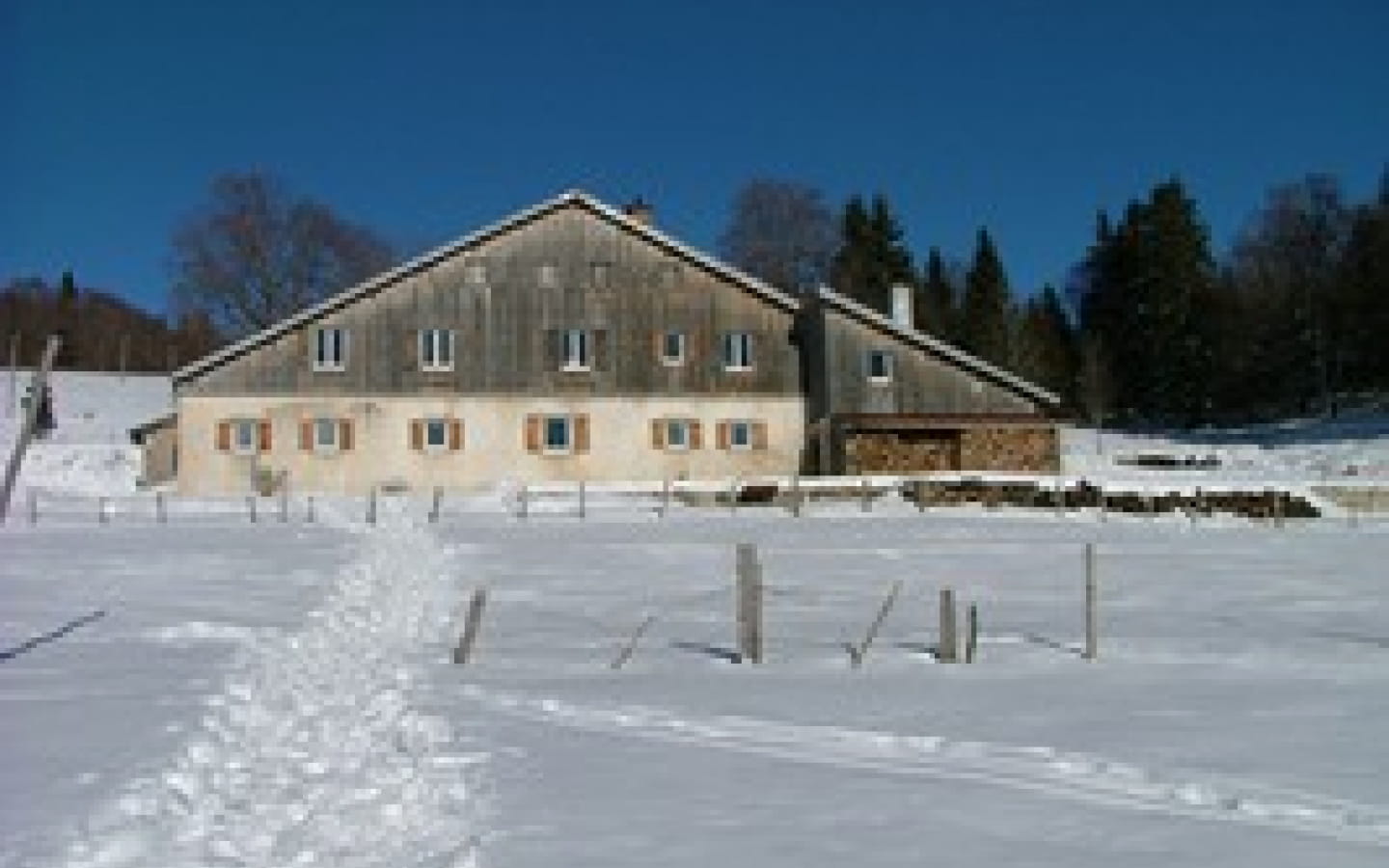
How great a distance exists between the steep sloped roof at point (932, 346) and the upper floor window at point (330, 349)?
13530 mm

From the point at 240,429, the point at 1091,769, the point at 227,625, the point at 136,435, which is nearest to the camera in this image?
the point at 1091,769

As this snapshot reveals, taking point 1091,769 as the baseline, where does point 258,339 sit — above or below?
above

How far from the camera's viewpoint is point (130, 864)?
8555mm

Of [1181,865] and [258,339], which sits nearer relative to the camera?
[1181,865]

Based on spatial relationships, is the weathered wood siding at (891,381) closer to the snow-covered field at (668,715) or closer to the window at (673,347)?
the window at (673,347)

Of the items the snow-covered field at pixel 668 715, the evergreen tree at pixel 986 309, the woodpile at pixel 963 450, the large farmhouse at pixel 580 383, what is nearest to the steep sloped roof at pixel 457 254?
the large farmhouse at pixel 580 383

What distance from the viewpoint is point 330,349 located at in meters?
45.8

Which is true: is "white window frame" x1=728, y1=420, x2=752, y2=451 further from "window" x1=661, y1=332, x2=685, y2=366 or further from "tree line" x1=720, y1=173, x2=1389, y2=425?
"tree line" x1=720, y1=173, x2=1389, y2=425

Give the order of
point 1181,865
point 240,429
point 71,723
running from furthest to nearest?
point 240,429 < point 71,723 < point 1181,865

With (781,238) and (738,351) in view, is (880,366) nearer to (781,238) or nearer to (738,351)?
(738,351)

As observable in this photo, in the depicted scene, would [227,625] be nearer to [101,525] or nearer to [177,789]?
[177,789]

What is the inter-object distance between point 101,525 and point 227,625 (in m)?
16.3

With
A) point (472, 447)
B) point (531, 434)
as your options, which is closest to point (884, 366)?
point (531, 434)

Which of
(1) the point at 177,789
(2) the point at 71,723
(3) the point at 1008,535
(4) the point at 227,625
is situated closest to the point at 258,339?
(3) the point at 1008,535
